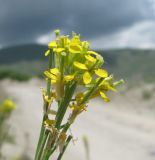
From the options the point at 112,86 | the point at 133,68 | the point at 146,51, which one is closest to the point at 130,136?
the point at 112,86

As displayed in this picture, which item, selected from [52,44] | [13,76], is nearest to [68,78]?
[52,44]

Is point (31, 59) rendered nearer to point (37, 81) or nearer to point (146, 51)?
point (146, 51)

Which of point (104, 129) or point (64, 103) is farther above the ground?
point (104, 129)

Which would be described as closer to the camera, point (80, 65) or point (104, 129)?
point (80, 65)

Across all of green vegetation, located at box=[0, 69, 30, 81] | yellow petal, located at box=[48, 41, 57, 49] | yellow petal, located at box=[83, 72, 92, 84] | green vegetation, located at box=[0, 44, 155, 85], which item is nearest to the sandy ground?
yellow petal, located at box=[48, 41, 57, 49]

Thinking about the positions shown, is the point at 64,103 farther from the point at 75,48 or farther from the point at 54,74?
the point at 75,48

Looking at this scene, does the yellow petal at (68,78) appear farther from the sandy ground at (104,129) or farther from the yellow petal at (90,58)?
the sandy ground at (104,129)

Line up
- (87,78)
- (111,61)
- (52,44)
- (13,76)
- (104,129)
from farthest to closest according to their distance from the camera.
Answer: (111,61)
(13,76)
(104,129)
(52,44)
(87,78)

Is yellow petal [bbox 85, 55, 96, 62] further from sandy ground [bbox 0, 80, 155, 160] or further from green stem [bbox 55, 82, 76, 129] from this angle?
sandy ground [bbox 0, 80, 155, 160]
